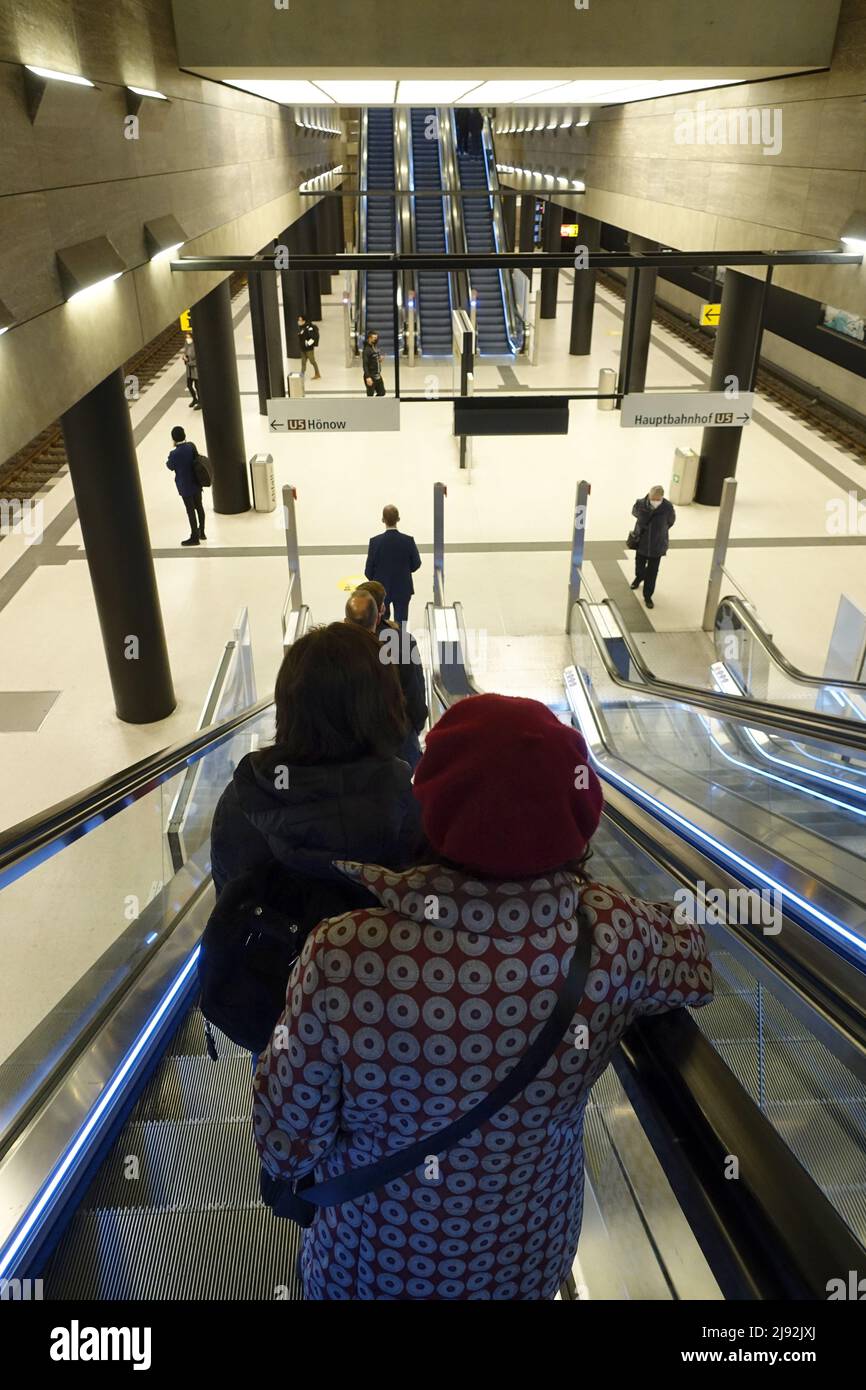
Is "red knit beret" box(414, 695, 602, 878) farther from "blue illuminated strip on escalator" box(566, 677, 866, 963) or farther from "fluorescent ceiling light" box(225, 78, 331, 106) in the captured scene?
"fluorescent ceiling light" box(225, 78, 331, 106)

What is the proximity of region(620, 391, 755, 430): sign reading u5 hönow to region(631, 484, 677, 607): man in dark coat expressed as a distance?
0.73 meters

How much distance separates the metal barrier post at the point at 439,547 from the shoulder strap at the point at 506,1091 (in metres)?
7.65

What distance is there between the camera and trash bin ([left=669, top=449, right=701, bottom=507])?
12.0 m

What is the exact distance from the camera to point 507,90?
34.5ft

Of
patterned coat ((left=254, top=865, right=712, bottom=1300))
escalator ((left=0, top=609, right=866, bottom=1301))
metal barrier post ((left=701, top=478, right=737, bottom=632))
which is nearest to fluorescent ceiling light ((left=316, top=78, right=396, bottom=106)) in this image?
metal barrier post ((left=701, top=478, right=737, bottom=632))

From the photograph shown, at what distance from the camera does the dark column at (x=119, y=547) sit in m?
6.54

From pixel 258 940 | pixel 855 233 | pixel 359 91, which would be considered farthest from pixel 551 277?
pixel 258 940

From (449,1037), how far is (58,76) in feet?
16.3

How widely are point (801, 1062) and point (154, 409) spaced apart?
1646cm

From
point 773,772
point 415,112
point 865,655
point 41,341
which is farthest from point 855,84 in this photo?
point 415,112

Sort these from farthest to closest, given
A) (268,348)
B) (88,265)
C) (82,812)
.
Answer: (268,348)
(88,265)
(82,812)

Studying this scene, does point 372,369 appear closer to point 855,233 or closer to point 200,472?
point 200,472

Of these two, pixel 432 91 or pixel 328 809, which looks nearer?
pixel 328 809

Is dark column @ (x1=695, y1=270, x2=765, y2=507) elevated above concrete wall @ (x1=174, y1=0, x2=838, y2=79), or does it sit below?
below
